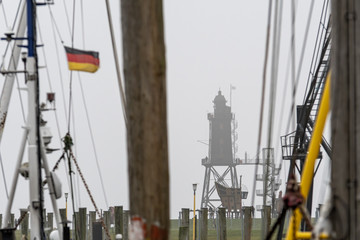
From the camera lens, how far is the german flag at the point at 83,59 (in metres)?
19.6

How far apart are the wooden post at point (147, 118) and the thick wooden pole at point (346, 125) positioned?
160cm

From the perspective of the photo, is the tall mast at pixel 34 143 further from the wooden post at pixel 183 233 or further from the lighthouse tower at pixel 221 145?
the lighthouse tower at pixel 221 145

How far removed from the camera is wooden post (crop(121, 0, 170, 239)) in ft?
29.6

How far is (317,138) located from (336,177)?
2.77 m

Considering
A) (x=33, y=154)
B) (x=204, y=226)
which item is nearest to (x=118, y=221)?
(x=204, y=226)

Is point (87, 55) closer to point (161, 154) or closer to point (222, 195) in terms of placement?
point (161, 154)

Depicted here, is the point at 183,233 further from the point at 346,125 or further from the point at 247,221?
the point at 346,125

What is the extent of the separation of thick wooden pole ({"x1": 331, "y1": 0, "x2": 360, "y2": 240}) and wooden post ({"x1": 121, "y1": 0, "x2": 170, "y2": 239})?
1.60 m

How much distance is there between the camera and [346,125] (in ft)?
30.0

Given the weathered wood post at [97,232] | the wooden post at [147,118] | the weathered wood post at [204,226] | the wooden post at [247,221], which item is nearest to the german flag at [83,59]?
the wooden post at [147,118]

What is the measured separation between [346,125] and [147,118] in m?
1.84

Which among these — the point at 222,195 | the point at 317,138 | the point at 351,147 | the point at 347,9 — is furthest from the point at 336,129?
→ the point at 222,195

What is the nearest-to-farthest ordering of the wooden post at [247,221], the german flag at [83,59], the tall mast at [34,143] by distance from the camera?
1. the tall mast at [34,143]
2. the german flag at [83,59]
3. the wooden post at [247,221]

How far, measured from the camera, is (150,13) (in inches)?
359
